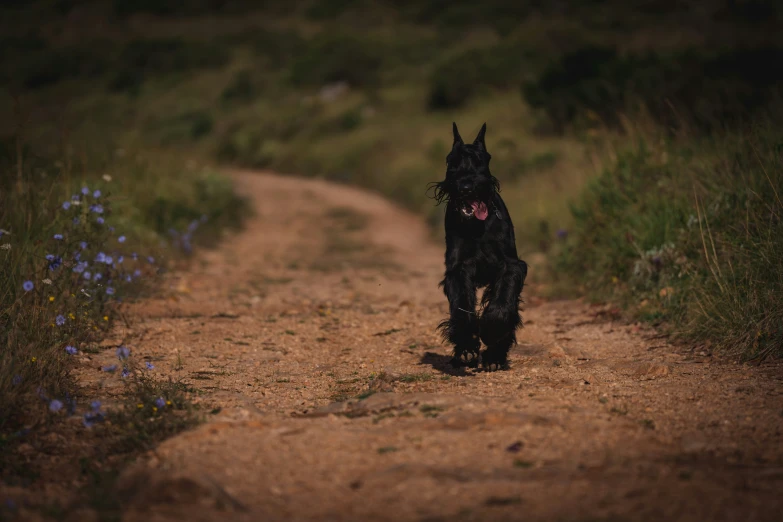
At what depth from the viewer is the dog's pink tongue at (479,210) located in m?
5.29

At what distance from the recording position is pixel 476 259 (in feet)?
17.8

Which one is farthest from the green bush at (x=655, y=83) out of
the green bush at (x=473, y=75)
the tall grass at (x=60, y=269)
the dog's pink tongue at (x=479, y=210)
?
the dog's pink tongue at (x=479, y=210)

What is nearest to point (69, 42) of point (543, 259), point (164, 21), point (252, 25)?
point (164, 21)

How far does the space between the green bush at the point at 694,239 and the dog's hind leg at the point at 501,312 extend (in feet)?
4.84

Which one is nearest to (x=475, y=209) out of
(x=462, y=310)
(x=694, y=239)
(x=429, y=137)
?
(x=462, y=310)

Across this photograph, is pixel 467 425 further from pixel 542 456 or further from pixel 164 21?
pixel 164 21

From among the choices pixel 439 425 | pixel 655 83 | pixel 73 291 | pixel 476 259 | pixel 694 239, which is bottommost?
pixel 439 425

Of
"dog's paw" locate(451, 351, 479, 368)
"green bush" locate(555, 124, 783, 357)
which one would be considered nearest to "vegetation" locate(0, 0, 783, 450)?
"green bush" locate(555, 124, 783, 357)

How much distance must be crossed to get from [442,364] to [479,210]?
1203mm

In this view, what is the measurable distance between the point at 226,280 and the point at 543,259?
3.79 metres

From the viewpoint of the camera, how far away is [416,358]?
20.0 ft

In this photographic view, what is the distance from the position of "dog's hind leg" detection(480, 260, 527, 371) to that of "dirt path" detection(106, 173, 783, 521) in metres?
0.22

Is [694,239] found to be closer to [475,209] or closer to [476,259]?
[476,259]

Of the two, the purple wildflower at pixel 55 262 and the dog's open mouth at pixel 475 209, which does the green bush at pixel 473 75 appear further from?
the purple wildflower at pixel 55 262
